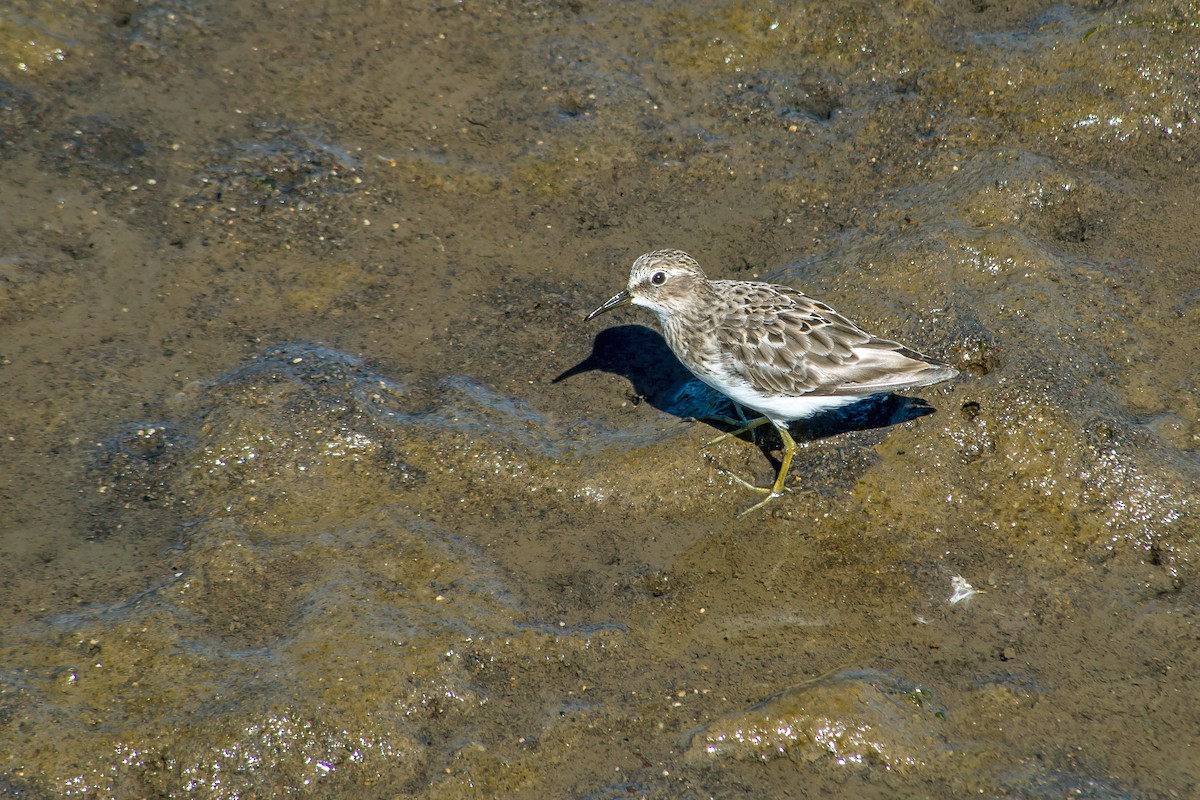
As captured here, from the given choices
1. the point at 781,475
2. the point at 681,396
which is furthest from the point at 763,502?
the point at 681,396

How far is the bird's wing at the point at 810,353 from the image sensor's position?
523cm

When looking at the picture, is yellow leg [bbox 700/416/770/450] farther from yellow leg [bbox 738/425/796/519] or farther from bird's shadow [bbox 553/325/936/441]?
yellow leg [bbox 738/425/796/519]

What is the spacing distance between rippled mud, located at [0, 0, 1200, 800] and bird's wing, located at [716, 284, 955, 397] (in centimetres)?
47

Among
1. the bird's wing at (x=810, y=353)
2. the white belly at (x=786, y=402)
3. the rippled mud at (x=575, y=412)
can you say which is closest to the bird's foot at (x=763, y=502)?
the rippled mud at (x=575, y=412)

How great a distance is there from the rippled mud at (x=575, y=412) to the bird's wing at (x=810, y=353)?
1.54 ft

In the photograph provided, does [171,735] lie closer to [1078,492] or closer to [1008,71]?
[1078,492]

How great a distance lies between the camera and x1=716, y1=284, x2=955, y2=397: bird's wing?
5.23 metres

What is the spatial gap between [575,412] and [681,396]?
2.35ft

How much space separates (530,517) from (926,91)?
4.65 meters

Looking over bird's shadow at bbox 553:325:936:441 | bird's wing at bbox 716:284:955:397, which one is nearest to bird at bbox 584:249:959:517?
bird's wing at bbox 716:284:955:397

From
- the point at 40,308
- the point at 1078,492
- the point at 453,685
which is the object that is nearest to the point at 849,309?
the point at 1078,492

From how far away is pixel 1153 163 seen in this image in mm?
7020

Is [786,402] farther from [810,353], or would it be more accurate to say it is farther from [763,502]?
[763,502]

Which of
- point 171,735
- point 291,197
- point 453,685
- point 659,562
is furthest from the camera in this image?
point 291,197
